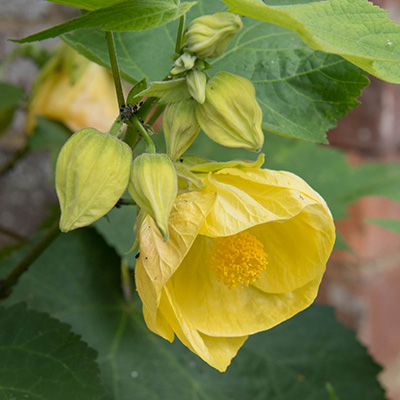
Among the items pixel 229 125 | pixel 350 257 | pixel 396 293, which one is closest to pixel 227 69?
pixel 229 125

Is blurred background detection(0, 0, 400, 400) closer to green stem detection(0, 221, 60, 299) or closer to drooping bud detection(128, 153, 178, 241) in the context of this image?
green stem detection(0, 221, 60, 299)

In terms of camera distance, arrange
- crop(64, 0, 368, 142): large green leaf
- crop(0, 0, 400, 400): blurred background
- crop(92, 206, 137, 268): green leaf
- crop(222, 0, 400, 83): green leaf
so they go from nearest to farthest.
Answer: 1. crop(222, 0, 400, 83): green leaf
2. crop(64, 0, 368, 142): large green leaf
3. crop(92, 206, 137, 268): green leaf
4. crop(0, 0, 400, 400): blurred background

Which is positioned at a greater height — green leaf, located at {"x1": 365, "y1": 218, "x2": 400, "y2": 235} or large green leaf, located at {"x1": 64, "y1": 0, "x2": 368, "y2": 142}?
large green leaf, located at {"x1": 64, "y1": 0, "x2": 368, "y2": 142}

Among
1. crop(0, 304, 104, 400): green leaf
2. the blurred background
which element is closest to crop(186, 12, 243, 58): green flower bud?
crop(0, 304, 104, 400): green leaf

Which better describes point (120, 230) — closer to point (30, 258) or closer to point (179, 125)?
point (30, 258)

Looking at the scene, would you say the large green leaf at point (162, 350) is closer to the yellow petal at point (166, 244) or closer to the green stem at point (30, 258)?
the green stem at point (30, 258)

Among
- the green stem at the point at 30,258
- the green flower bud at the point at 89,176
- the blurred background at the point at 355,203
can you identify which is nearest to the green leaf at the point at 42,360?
the green stem at the point at 30,258
